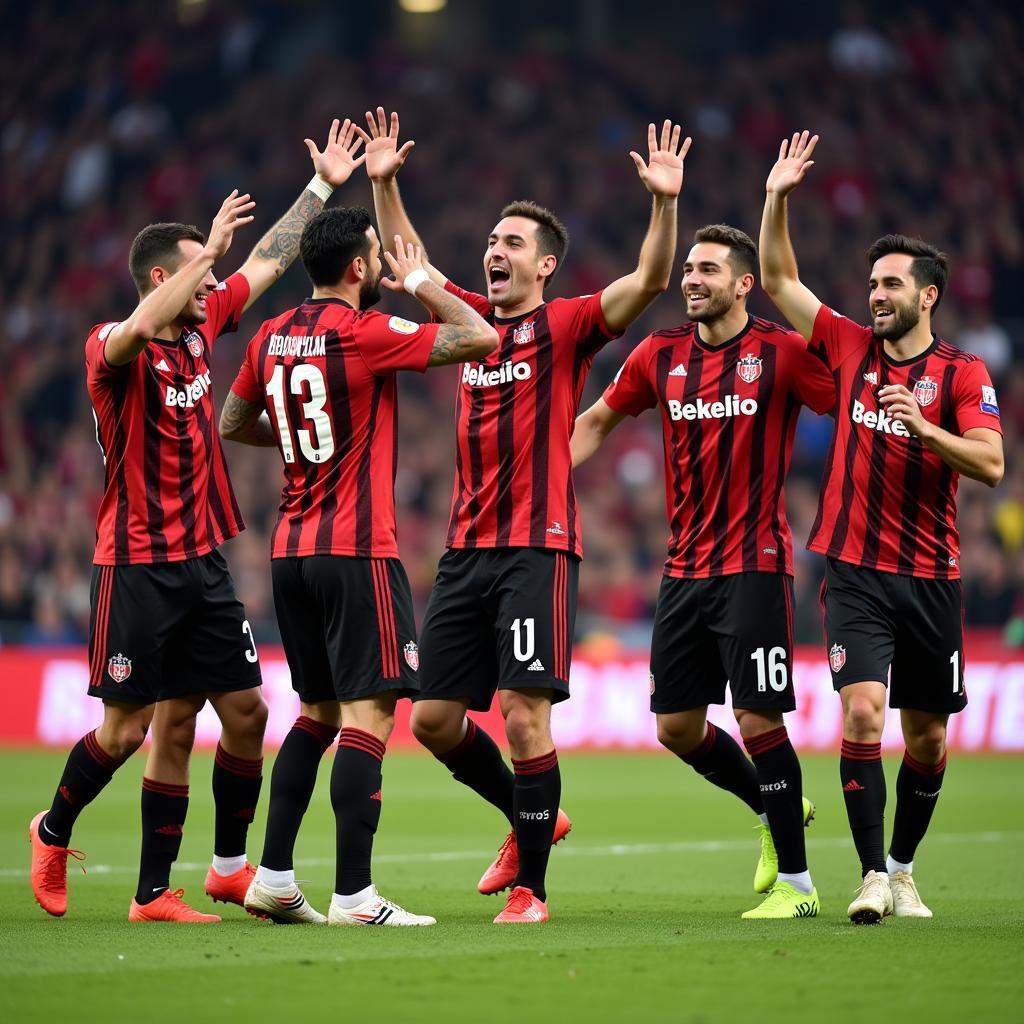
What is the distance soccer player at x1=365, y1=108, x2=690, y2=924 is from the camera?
6805 millimetres

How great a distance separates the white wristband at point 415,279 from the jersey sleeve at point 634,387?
112cm

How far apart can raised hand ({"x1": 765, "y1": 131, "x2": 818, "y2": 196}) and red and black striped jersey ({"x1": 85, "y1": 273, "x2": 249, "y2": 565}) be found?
2.49m

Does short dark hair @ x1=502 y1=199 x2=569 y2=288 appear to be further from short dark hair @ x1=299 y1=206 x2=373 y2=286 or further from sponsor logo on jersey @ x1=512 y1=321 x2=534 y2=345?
short dark hair @ x1=299 y1=206 x2=373 y2=286

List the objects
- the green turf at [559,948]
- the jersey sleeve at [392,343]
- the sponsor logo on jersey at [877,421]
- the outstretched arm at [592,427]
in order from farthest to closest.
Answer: the outstretched arm at [592,427]
the sponsor logo on jersey at [877,421]
the jersey sleeve at [392,343]
the green turf at [559,948]

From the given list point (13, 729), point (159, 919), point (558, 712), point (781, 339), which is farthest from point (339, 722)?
point (13, 729)

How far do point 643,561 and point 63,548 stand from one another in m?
6.60

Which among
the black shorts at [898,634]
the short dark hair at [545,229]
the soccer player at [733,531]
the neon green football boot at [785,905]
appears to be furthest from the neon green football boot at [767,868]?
the short dark hair at [545,229]

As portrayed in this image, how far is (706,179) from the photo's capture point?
23188mm

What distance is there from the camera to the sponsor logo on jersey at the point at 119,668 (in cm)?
687

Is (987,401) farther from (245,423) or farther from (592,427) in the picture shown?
(245,423)

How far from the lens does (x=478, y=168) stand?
24.1 metres

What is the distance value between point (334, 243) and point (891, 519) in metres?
2.48

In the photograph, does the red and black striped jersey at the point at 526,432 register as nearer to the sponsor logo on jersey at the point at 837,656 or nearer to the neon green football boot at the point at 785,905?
the sponsor logo on jersey at the point at 837,656

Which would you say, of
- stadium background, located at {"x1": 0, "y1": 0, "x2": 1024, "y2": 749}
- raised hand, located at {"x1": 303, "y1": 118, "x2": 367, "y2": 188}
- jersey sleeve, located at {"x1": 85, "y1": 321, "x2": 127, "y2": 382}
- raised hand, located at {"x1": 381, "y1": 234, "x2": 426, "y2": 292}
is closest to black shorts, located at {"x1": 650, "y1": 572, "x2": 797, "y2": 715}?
raised hand, located at {"x1": 381, "y1": 234, "x2": 426, "y2": 292}
